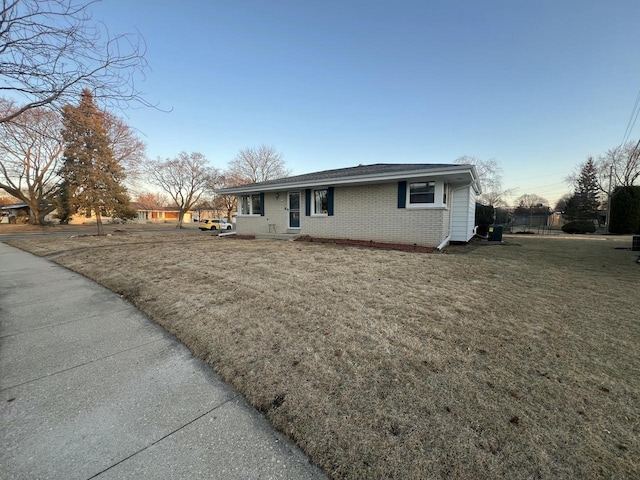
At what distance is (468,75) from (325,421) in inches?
586

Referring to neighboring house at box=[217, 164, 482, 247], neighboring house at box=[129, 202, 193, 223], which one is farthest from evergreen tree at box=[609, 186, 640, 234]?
neighboring house at box=[129, 202, 193, 223]

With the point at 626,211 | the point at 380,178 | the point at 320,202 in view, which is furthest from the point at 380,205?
the point at 626,211

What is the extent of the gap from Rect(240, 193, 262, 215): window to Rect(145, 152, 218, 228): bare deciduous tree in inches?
836

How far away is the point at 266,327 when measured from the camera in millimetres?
3119

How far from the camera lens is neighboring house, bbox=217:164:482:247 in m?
8.84

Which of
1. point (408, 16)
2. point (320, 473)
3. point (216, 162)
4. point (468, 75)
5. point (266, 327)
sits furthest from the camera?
point (216, 162)

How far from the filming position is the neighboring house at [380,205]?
29.0 ft

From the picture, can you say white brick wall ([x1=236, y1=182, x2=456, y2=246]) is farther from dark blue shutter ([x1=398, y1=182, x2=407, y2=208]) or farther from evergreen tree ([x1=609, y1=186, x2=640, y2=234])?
evergreen tree ([x1=609, y1=186, x2=640, y2=234])

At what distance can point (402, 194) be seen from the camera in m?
9.30

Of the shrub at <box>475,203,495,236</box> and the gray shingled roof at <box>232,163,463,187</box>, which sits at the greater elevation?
the gray shingled roof at <box>232,163,463,187</box>

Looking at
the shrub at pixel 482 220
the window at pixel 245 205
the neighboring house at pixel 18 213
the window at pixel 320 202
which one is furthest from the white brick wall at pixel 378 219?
the neighboring house at pixel 18 213

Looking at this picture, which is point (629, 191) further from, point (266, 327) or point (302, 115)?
point (266, 327)

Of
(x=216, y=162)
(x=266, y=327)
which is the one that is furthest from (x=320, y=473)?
(x=216, y=162)

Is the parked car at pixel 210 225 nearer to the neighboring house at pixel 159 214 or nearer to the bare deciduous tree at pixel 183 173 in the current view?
the bare deciduous tree at pixel 183 173
